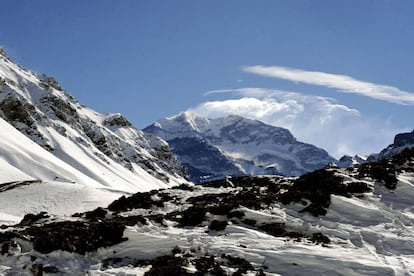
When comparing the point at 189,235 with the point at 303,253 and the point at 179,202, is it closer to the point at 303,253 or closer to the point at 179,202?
the point at 303,253

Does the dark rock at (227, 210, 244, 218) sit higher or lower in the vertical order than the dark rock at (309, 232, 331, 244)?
higher

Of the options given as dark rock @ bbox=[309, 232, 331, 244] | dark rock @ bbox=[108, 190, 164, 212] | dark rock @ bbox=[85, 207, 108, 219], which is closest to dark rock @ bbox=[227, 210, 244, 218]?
dark rock @ bbox=[309, 232, 331, 244]

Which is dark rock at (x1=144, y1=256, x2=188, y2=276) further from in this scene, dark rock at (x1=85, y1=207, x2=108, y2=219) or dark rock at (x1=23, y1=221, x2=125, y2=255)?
dark rock at (x1=85, y1=207, x2=108, y2=219)

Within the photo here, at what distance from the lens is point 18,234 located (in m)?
20.5

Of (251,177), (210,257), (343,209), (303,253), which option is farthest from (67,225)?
(251,177)

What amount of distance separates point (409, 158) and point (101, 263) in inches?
991

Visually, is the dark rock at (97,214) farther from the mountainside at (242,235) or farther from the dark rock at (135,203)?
the dark rock at (135,203)

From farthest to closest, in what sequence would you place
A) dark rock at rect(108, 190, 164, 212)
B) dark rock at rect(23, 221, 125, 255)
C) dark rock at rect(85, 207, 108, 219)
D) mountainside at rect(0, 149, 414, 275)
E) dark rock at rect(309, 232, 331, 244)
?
dark rock at rect(108, 190, 164, 212)
dark rock at rect(85, 207, 108, 219)
dark rock at rect(309, 232, 331, 244)
dark rock at rect(23, 221, 125, 255)
mountainside at rect(0, 149, 414, 275)

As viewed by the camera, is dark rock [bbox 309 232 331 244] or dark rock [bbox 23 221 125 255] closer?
dark rock [bbox 23 221 125 255]

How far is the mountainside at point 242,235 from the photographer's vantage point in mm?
18703

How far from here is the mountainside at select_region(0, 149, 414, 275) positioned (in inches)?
736

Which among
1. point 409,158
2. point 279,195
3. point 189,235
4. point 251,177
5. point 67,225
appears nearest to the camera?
point 189,235

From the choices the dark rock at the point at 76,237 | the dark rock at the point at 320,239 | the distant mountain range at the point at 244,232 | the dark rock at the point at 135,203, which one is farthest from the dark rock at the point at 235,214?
the dark rock at the point at 135,203

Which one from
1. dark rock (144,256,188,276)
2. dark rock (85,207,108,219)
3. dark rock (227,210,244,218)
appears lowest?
dark rock (144,256,188,276)
